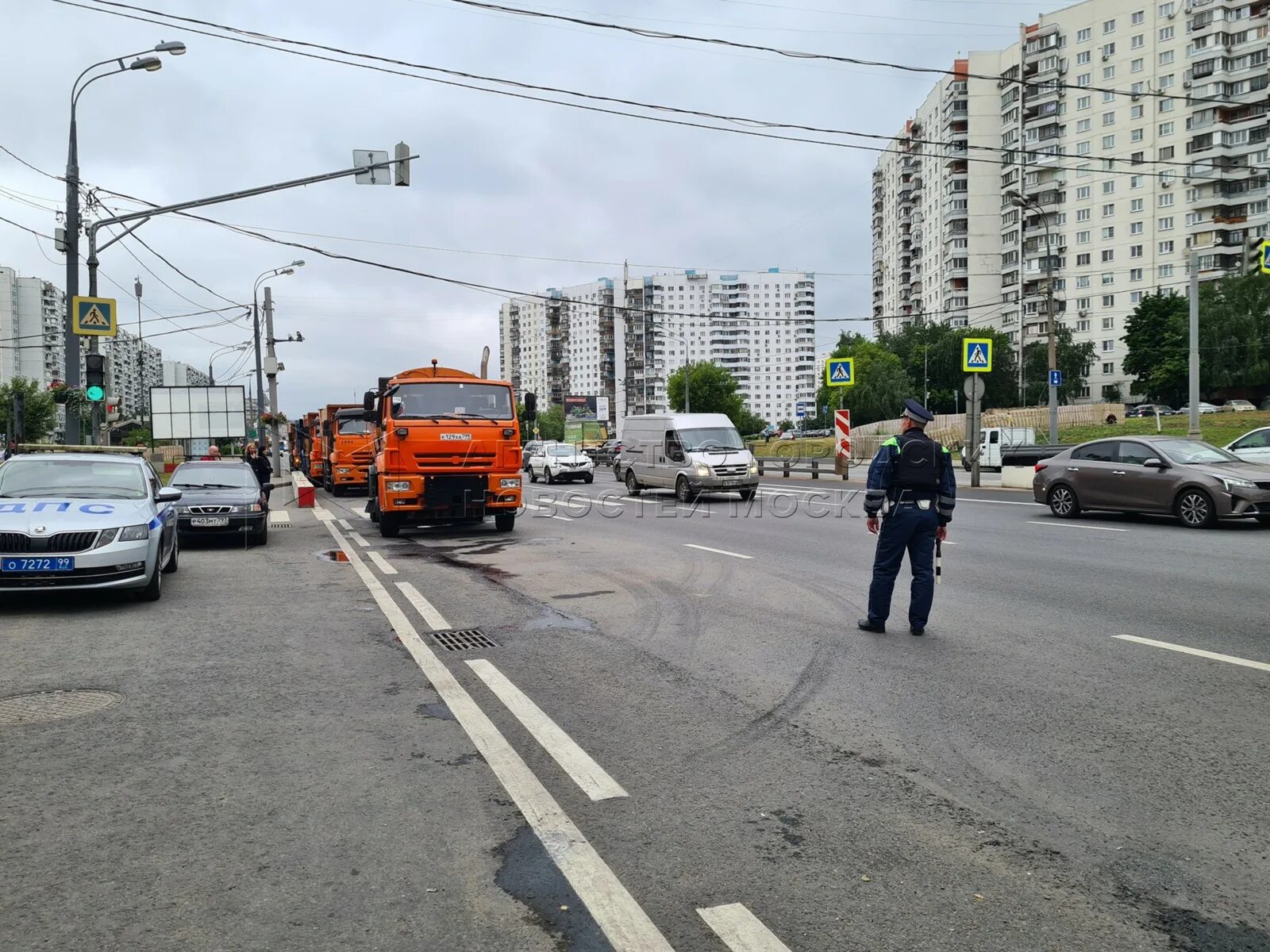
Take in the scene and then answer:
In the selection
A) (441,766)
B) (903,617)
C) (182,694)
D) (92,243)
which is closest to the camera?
(441,766)

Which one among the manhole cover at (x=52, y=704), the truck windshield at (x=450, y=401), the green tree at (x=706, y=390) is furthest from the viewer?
the green tree at (x=706, y=390)

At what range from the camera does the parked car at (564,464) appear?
38312 millimetres

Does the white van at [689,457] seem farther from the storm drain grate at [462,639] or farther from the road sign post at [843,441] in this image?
the storm drain grate at [462,639]

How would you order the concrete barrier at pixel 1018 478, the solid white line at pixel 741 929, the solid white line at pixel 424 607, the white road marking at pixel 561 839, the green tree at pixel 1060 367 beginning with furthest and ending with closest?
the green tree at pixel 1060 367, the concrete barrier at pixel 1018 478, the solid white line at pixel 424 607, the white road marking at pixel 561 839, the solid white line at pixel 741 929

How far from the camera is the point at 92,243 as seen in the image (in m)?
18.8

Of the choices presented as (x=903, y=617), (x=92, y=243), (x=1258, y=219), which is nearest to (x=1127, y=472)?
(x=903, y=617)

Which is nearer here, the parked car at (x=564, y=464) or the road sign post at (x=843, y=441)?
the road sign post at (x=843, y=441)

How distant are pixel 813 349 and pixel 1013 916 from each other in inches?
7050

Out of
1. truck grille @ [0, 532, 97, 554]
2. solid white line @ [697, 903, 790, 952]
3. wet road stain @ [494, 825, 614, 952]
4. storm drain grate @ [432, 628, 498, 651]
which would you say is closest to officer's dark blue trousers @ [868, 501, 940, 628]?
storm drain grate @ [432, 628, 498, 651]

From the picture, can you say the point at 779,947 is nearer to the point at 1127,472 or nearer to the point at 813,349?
the point at 1127,472

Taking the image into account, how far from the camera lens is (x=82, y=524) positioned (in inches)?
352

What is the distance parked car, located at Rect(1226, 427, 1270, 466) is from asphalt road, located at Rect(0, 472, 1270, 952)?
11.6 metres

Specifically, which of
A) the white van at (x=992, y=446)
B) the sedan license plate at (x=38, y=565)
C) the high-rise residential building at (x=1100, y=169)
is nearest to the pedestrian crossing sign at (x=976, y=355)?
the white van at (x=992, y=446)

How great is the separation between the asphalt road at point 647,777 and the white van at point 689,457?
51.2ft
